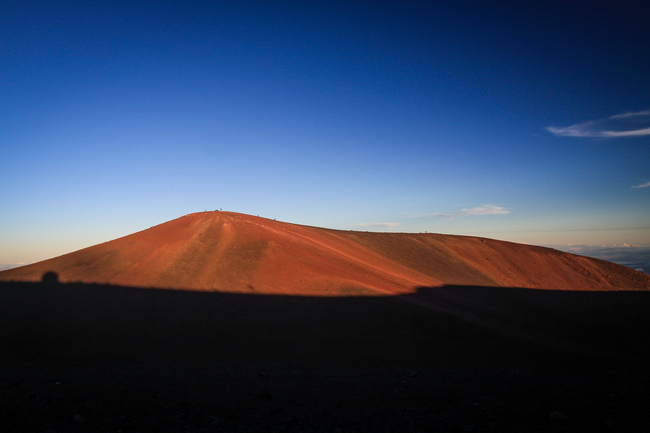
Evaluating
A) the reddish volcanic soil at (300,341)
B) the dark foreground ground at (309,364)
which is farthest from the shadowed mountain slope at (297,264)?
the dark foreground ground at (309,364)

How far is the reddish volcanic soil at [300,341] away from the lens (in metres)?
7.48

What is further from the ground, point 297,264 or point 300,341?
point 297,264

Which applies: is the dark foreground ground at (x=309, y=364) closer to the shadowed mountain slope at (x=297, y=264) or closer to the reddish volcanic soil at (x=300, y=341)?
the reddish volcanic soil at (x=300, y=341)

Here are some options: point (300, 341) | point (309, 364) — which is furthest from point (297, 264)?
point (309, 364)

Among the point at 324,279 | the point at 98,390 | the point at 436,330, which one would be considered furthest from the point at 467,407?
the point at 324,279

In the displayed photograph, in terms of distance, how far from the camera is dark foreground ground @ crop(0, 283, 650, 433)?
7.22 m

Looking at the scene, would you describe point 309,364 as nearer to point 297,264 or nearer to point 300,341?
point 300,341

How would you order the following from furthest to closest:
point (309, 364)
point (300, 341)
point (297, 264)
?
point (297, 264) < point (300, 341) < point (309, 364)

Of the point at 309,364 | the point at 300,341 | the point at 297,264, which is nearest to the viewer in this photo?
the point at 309,364

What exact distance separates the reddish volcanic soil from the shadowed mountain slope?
225 millimetres

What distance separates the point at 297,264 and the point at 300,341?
11.7 m

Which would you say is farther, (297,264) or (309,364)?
(297,264)

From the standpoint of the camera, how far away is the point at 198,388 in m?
9.87

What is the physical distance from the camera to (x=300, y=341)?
668 inches
